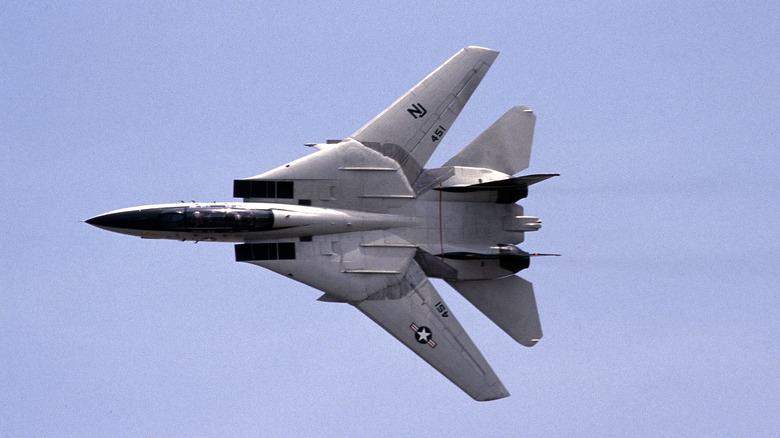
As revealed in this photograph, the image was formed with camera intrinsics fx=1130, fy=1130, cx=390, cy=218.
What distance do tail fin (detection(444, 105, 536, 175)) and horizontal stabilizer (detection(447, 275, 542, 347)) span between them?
377cm

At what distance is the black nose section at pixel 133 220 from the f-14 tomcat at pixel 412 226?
36cm

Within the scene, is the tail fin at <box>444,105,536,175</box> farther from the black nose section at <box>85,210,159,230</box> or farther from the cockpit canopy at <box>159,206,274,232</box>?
the black nose section at <box>85,210,159,230</box>

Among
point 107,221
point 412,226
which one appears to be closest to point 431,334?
point 412,226

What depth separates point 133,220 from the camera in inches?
1378

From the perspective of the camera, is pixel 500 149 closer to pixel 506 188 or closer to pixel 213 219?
pixel 506 188

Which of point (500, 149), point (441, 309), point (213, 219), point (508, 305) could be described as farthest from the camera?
point (500, 149)

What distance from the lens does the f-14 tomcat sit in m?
36.1

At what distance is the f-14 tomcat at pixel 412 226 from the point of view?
3612cm

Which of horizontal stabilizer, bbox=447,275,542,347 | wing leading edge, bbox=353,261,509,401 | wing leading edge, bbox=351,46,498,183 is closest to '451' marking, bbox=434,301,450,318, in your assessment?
wing leading edge, bbox=353,261,509,401

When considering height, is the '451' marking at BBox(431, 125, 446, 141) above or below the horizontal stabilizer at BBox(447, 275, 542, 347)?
above

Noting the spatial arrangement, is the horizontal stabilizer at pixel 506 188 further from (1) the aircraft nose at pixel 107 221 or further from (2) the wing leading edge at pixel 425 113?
(1) the aircraft nose at pixel 107 221

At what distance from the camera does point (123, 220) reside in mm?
35000

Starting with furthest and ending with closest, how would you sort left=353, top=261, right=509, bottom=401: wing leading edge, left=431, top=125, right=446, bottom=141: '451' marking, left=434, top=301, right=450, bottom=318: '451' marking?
left=431, top=125, right=446, bottom=141: '451' marking → left=434, top=301, right=450, bottom=318: '451' marking → left=353, top=261, right=509, bottom=401: wing leading edge

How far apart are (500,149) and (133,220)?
39.8 ft
